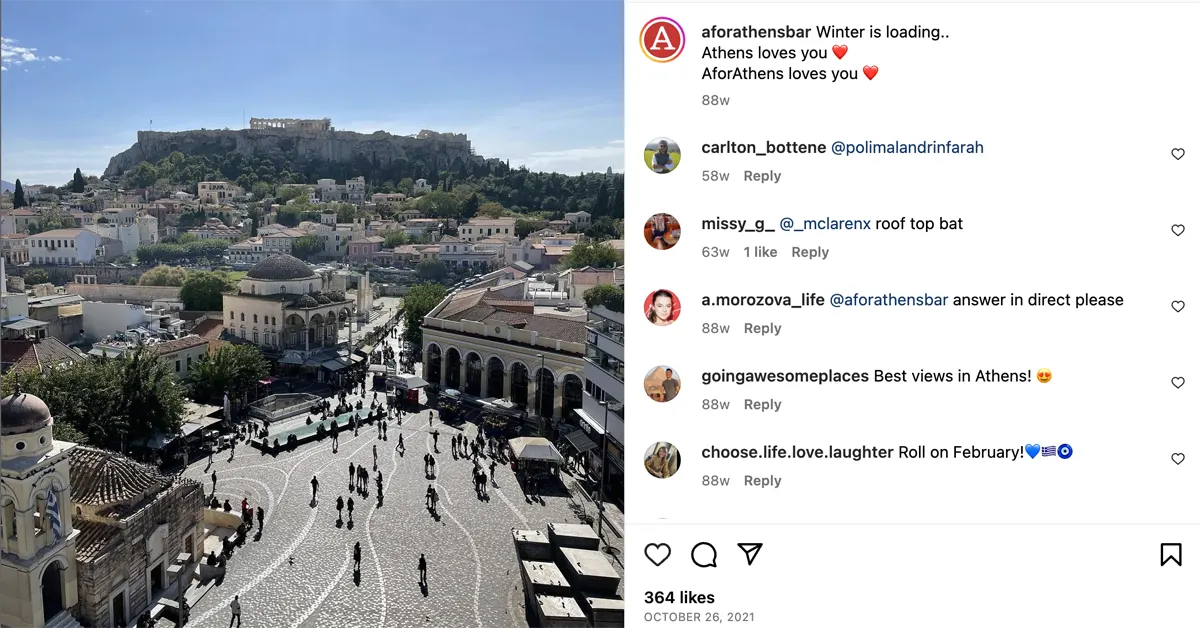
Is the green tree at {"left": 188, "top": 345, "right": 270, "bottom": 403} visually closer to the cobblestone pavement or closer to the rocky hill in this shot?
the cobblestone pavement

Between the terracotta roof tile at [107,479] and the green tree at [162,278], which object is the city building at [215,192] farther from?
the terracotta roof tile at [107,479]

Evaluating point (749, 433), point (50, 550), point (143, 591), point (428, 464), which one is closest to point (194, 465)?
point (428, 464)

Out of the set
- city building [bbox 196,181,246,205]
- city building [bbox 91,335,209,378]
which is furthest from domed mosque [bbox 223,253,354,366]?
city building [bbox 196,181,246,205]

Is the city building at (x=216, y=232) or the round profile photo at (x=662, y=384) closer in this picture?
the round profile photo at (x=662, y=384)

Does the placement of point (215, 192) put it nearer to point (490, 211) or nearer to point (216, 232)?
point (216, 232)

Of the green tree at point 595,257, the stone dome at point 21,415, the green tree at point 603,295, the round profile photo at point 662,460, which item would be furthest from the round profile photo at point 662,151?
the green tree at point 595,257
